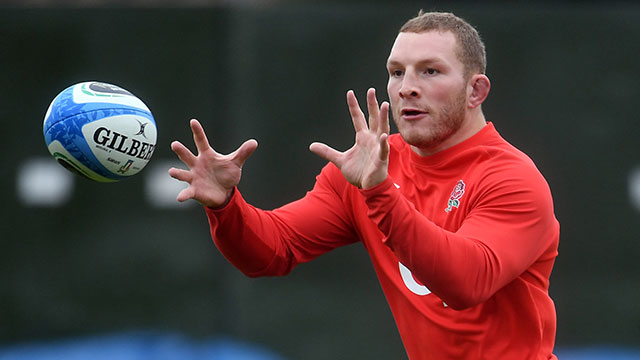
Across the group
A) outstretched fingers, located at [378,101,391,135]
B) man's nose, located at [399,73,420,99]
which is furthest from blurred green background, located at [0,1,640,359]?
outstretched fingers, located at [378,101,391,135]

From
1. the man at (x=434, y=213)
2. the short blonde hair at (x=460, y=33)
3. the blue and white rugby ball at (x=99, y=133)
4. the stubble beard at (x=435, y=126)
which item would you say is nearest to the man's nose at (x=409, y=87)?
the man at (x=434, y=213)

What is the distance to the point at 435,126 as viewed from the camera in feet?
11.8

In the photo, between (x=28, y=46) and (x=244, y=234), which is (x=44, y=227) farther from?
(x=244, y=234)

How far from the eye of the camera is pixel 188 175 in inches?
135

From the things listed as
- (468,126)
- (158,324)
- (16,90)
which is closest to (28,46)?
(16,90)

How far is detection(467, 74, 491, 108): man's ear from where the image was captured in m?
3.72

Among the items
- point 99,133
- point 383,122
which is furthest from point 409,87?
point 99,133

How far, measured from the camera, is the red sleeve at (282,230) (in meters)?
3.58

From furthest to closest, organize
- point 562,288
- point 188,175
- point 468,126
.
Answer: point 562,288
point 468,126
point 188,175

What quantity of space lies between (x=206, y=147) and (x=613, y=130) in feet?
13.2

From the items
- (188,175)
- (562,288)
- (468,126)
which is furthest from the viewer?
(562,288)

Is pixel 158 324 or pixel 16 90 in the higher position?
pixel 16 90

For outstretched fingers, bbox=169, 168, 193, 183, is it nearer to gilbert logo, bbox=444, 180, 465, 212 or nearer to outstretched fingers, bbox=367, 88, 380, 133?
outstretched fingers, bbox=367, 88, 380, 133

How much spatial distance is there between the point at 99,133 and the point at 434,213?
1.55m
